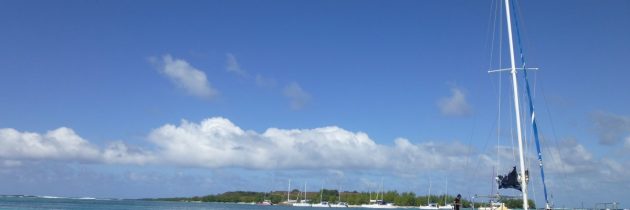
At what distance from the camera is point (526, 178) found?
4044 cm

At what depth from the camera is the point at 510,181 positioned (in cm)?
4297

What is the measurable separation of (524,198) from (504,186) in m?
3.28

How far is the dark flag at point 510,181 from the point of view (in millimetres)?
42463

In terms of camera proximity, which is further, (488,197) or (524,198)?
(488,197)

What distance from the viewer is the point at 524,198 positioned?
40375 millimetres

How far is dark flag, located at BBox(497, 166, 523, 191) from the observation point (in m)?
42.5

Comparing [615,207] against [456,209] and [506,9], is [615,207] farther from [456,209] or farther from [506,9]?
[506,9]

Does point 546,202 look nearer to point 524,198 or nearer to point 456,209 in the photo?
point 524,198

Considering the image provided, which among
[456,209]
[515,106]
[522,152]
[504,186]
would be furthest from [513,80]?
[456,209]

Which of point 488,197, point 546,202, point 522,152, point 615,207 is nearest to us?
point 522,152

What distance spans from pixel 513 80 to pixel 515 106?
6.21 feet

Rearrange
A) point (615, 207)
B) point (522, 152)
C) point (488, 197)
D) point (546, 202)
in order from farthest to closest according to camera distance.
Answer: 1. point (615, 207)
2. point (488, 197)
3. point (546, 202)
4. point (522, 152)

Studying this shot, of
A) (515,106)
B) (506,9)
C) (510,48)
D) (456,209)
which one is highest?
(506,9)

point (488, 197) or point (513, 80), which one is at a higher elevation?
point (513, 80)
